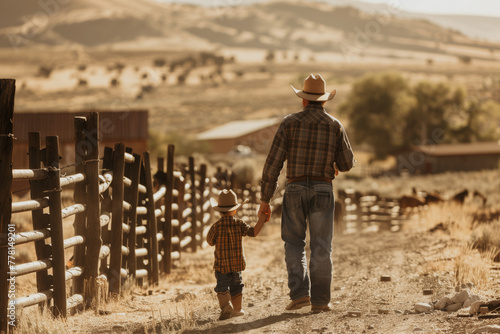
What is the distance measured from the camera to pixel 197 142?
66.3m

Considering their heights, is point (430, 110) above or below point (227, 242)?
below

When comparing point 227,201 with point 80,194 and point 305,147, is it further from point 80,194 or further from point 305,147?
point 80,194

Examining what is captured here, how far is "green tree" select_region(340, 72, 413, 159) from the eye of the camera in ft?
217

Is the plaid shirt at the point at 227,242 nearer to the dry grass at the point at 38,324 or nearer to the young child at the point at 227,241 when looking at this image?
the young child at the point at 227,241

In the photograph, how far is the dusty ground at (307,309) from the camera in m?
6.18

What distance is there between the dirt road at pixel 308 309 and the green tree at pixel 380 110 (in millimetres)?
54830

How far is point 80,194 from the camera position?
743cm

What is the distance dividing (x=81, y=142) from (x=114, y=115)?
28.1m

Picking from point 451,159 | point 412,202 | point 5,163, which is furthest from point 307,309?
point 451,159

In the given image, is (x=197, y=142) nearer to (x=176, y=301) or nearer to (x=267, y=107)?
(x=267, y=107)

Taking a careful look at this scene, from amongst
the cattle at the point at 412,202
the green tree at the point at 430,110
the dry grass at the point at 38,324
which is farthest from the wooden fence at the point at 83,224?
the green tree at the point at 430,110

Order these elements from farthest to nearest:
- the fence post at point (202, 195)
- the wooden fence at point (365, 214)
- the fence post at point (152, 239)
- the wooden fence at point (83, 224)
Answer: the wooden fence at point (365, 214)
the fence post at point (202, 195)
the fence post at point (152, 239)
the wooden fence at point (83, 224)

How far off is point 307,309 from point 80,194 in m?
2.50

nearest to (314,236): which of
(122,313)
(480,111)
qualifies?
(122,313)
